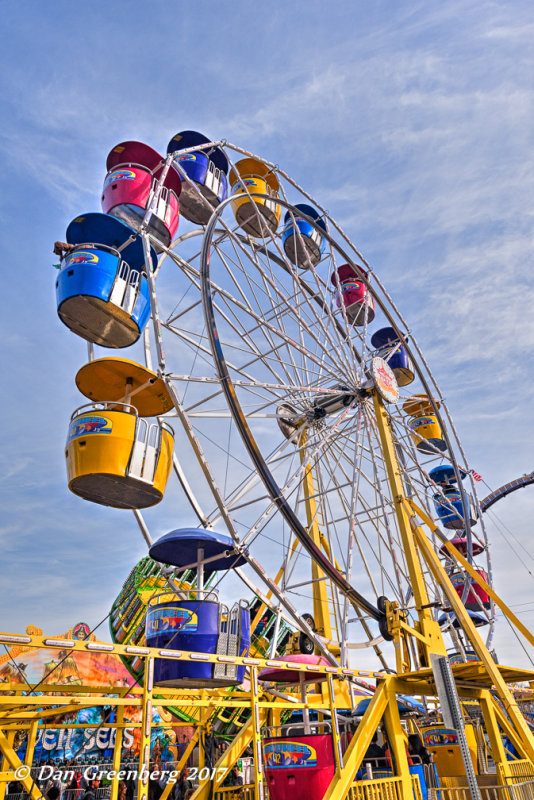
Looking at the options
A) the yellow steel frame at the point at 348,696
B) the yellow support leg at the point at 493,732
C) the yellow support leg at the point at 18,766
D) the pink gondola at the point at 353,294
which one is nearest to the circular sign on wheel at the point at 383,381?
the yellow steel frame at the point at 348,696

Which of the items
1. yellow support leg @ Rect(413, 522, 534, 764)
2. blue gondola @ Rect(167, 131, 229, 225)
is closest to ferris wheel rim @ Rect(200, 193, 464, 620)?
yellow support leg @ Rect(413, 522, 534, 764)

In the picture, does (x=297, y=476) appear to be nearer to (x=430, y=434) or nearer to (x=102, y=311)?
(x=102, y=311)

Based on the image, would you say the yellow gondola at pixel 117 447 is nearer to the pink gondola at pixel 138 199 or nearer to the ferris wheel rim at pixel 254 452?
the ferris wheel rim at pixel 254 452

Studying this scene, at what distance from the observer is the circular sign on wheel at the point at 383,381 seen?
40.4ft

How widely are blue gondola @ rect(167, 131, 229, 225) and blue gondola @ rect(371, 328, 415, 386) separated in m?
6.08

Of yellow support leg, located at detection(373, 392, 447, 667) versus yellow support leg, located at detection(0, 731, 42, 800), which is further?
yellow support leg, located at detection(373, 392, 447, 667)

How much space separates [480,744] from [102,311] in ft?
39.7

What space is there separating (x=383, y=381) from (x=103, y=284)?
21.1ft

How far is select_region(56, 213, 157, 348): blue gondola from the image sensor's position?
8.82 metres

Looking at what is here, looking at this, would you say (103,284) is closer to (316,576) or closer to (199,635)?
(199,635)

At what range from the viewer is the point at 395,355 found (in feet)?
55.3

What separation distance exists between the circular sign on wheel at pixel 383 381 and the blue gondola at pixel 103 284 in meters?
5.20

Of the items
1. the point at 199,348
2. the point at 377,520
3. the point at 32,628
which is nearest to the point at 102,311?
the point at 199,348

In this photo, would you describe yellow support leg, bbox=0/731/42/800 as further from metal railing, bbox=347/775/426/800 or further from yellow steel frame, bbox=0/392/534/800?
metal railing, bbox=347/775/426/800
